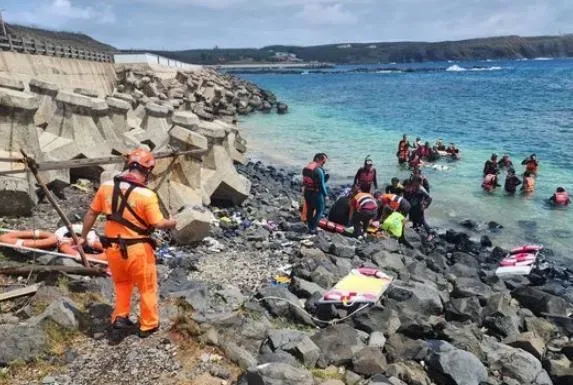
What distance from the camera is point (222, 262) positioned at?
9.20 m

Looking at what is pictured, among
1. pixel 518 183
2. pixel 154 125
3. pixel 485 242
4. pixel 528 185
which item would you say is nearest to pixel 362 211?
pixel 485 242

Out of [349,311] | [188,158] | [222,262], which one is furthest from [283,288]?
[188,158]

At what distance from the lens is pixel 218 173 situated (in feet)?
40.9

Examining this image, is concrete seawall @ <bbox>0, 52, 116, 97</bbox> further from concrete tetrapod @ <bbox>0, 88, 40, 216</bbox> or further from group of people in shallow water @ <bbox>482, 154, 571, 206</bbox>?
group of people in shallow water @ <bbox>482, 154, 571, 206</bbox>

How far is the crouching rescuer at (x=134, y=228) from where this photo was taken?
546 cm

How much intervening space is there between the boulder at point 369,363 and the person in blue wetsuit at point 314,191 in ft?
18.3

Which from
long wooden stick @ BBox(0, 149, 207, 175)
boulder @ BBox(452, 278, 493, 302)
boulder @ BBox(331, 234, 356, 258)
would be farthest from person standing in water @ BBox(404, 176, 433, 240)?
long wooden stick @ BBox(0, 149, 207, 175)

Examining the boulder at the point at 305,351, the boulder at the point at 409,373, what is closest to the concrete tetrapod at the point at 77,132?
the boulder at the point at 305,351

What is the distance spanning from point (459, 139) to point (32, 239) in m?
27.9

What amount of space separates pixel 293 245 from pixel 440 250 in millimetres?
3742

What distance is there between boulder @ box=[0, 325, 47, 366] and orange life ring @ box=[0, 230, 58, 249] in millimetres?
2228

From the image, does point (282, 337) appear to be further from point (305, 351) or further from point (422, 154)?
point (422, 154)

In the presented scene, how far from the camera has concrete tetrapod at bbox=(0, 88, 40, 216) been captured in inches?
350

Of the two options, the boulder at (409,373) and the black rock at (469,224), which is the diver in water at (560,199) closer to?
the black rock at (469,224)
